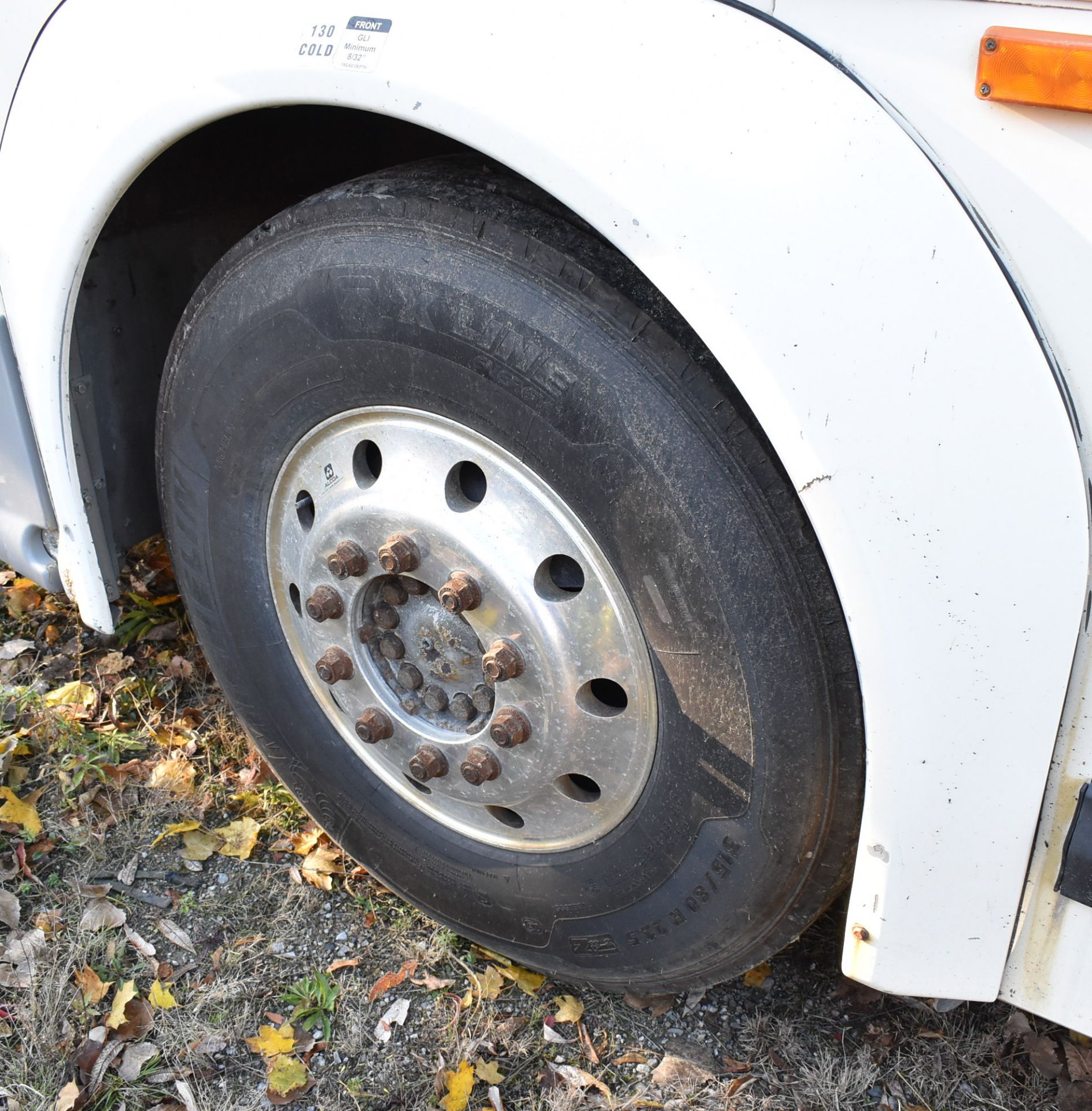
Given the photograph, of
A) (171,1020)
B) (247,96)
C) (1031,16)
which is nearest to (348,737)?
(171,1020)

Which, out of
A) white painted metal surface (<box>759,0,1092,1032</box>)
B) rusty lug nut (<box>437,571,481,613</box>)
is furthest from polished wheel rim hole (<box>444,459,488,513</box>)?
white painted metal surface (<box>759,0,1092,1032</box>)

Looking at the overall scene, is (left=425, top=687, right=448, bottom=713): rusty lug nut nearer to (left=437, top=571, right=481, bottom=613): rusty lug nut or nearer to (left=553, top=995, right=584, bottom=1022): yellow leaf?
(left=437, top=571, right=481, bottom=613): rusty lug nut

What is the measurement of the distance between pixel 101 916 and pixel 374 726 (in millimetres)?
828

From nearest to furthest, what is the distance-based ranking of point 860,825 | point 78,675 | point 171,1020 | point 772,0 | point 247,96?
point 772,0
point 860,825
point 247,96
point 171,1020
point 78,675

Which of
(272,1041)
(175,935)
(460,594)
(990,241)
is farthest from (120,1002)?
(990,241)

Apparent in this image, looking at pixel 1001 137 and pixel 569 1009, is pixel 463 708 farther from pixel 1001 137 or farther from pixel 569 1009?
pixel 1001 137

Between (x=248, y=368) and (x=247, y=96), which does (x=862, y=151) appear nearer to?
(x=247, y=96)

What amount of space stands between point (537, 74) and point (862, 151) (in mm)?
417

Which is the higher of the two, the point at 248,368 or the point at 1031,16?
the point at 1031,16

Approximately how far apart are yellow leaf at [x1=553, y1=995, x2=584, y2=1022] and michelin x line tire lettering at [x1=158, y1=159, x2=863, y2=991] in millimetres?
Result: 197

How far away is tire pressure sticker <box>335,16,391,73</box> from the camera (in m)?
1.48

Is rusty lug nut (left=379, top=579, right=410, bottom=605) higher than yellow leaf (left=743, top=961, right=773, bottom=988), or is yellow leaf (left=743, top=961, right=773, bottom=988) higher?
rusty lug nut (left=379, top=579, right=410, bottom=605)

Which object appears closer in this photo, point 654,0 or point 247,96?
point 654,0

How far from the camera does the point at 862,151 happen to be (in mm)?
1206
